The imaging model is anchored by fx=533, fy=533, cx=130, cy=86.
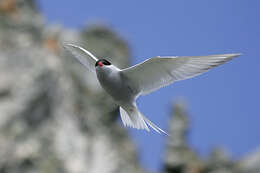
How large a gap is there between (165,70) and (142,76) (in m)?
0.31

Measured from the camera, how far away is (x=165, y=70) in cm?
675

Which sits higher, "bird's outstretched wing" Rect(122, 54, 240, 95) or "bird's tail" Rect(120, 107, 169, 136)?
"bird's outstretched wing" Rect(122, 54, 240, 95)

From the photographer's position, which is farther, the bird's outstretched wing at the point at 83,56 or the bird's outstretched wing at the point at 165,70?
the bird's outstretched wing at the point at 83,56

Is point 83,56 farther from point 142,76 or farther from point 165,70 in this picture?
point 165,70

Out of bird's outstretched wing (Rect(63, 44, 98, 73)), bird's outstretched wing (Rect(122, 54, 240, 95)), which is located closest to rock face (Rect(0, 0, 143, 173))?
bird's outstretched wing (Rect(63, 44, 98, 73))

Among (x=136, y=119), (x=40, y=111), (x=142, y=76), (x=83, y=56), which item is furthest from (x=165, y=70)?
(x=40, y=111)

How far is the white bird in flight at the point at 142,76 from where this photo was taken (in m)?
6.33

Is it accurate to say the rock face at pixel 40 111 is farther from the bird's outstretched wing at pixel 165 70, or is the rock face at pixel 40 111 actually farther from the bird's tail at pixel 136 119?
the bird's outstretched wing at pixel 165 70

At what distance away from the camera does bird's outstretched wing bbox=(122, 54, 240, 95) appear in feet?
20.3

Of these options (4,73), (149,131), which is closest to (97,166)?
(4,73)

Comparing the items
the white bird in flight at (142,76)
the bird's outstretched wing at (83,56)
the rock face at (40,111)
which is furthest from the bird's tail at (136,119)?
the rock face at (40,111)

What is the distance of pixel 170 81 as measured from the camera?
679 cm

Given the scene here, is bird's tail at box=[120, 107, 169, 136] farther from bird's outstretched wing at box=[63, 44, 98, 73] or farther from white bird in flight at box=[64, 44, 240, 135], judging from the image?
bird's outstretched wing at box=[63, 44, 98, 73]

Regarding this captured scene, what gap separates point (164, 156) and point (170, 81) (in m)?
14.8
